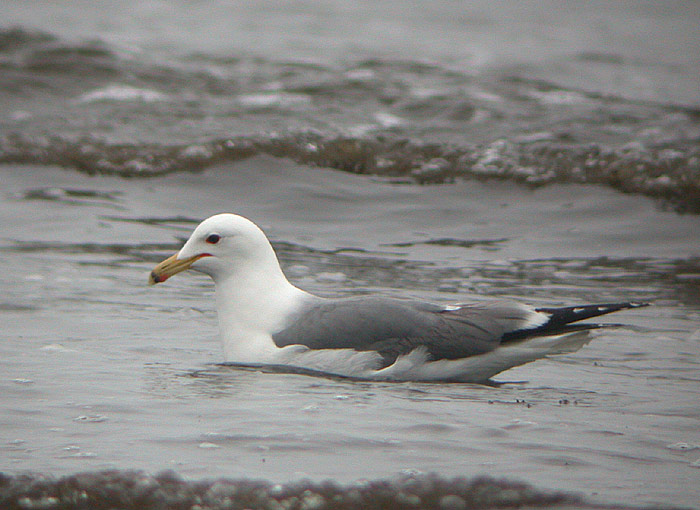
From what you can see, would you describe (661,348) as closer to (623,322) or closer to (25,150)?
(623,322)

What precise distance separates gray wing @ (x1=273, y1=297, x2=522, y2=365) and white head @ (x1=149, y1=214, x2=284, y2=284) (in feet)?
1.64

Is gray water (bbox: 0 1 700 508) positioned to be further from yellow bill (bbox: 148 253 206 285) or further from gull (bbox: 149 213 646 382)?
yellow bill (bbox: 148 253 206 285)

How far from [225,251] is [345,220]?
4.34m

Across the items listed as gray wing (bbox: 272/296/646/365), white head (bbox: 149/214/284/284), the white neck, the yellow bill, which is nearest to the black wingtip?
gray wing (bbox: 272/296/646/365)

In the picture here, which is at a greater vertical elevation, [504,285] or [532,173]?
[532,173]

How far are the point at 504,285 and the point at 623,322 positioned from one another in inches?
43.8

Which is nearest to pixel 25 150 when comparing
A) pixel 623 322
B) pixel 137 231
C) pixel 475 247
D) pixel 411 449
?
pixel 137 231

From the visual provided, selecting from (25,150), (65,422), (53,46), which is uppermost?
(53,46)

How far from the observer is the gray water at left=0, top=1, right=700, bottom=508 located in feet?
15.2

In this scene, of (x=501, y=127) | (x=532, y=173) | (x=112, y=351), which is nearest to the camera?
(x=112, y=351)

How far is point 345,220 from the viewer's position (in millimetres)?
10562

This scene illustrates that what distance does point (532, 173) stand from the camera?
1186 cm

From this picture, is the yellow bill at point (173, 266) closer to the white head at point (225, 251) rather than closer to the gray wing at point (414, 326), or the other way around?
the white head at point (225, 251)

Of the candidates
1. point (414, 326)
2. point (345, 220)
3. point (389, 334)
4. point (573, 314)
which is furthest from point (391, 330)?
point (345, 220)
